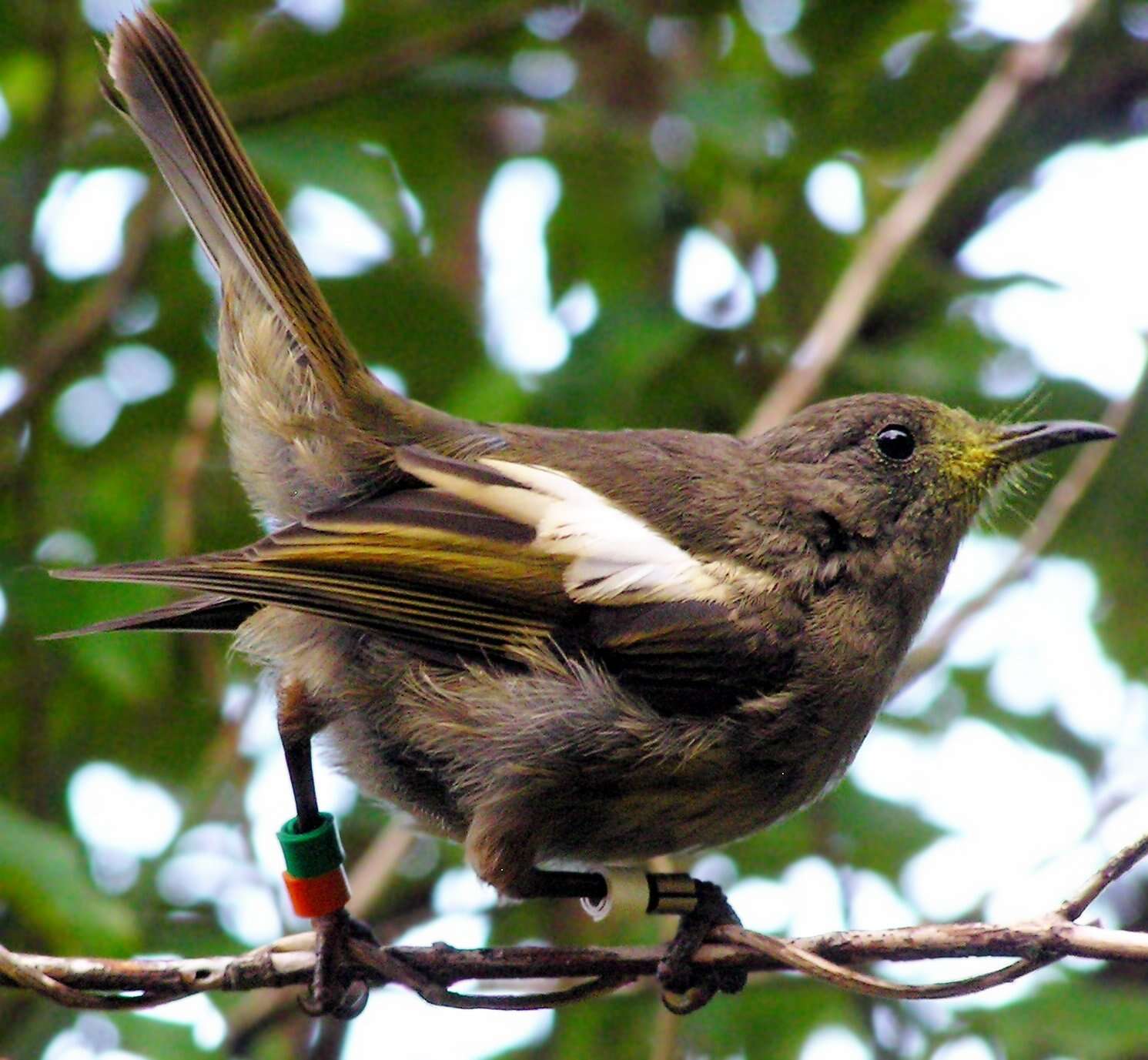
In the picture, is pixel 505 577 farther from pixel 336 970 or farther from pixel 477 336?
pixel 477 336

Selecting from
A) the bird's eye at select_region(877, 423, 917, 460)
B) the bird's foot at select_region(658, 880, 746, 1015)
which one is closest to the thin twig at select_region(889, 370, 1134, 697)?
the bird's eye at select_region(877, 423, 917, 460)

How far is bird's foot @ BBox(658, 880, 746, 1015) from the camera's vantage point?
2.77 metres

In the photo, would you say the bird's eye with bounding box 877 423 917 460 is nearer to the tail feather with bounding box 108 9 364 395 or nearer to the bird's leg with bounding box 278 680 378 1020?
the tail feather with bounding box 108 9 364 395

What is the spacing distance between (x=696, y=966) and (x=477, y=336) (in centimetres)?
197

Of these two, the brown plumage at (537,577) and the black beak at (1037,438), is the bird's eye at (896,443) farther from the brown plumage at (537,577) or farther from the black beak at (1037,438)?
the black beak at (1037,438)

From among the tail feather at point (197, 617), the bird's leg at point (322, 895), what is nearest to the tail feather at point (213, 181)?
the tail feather at point (197, 617)

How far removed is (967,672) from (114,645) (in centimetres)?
258

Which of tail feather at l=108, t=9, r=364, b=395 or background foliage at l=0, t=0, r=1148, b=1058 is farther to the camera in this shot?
background foliage at l=0, t=0, r=1148, b=1058

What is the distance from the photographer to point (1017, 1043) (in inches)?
142

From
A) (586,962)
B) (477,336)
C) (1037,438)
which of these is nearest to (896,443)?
(1037,438)

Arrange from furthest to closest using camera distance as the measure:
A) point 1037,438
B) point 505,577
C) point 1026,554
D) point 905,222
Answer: point 905,222, point 1026,554, point 1037,438, point 505,577

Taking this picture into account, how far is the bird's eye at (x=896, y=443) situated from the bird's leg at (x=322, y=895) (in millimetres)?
1492

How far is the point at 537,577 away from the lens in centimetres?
312

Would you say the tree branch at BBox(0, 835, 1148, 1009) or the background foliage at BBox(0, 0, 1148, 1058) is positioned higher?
the background foliage at BBox(0, 0, 1148, 1058)
